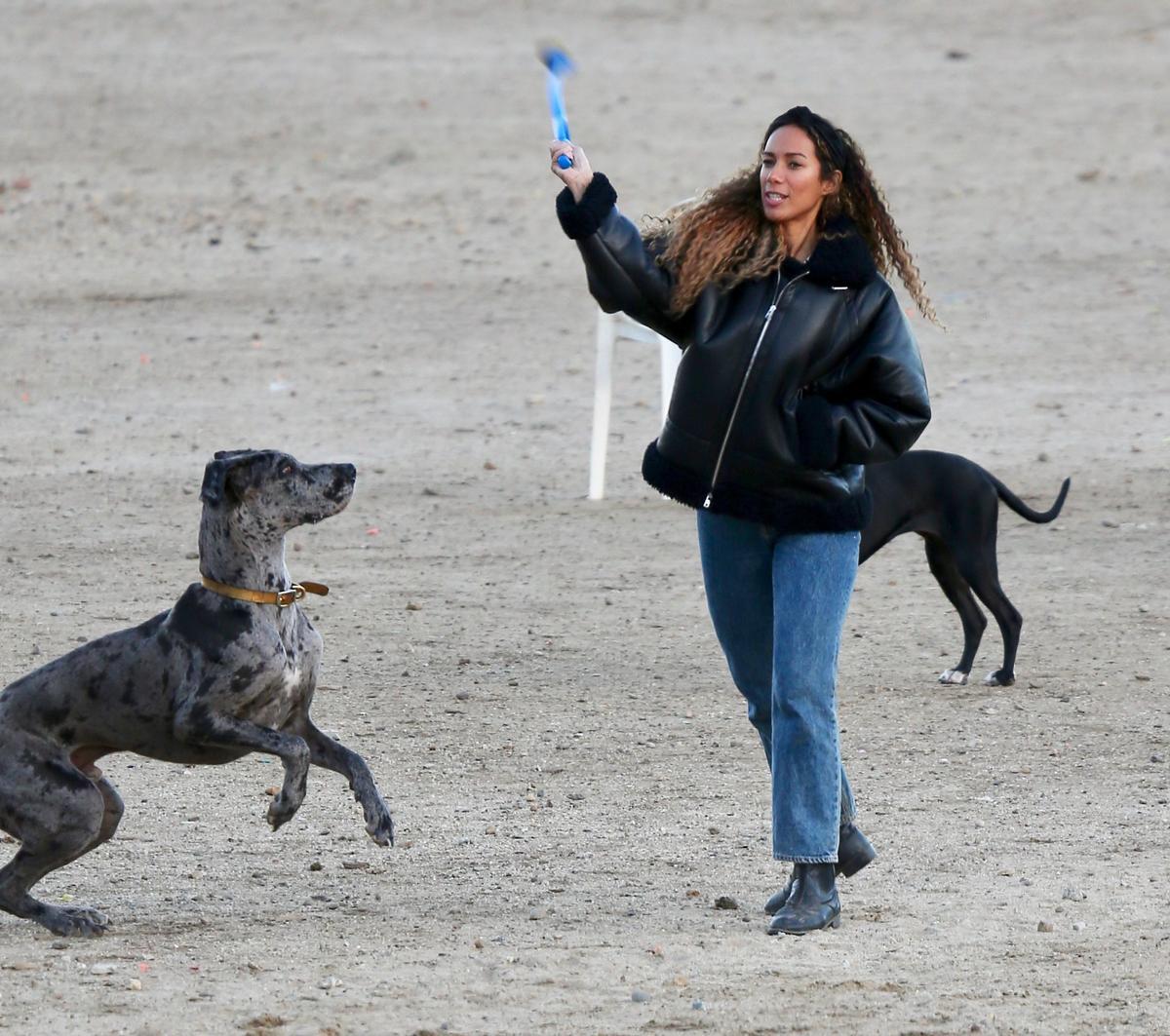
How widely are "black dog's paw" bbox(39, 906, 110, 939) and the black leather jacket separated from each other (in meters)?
1.87

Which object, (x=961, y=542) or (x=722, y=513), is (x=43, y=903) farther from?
(x=961, y=542)

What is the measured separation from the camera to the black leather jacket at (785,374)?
17.5ft

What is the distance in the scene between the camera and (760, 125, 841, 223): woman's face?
17.9 feet

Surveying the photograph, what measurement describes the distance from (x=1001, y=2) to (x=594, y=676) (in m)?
18.0

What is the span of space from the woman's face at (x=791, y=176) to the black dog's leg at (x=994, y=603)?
3.22m

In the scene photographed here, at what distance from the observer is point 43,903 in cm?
559

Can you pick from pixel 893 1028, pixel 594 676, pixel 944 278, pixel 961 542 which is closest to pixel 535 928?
pixel 893 1028

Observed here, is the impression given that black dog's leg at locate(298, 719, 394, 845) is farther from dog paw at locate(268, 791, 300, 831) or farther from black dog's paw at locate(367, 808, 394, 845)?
dog paw at locate(268, 791, 300, 831)

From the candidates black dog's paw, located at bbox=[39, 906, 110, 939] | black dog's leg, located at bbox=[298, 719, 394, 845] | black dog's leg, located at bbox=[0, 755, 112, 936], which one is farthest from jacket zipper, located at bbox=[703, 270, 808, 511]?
black dog's paw, located at bbox=[39, 906, 110, 939]

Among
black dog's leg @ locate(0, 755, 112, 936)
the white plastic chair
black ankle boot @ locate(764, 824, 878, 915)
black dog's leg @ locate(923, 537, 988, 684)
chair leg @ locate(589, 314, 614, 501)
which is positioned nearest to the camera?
black dog's leg @ locate(0, 755, 112, 936)

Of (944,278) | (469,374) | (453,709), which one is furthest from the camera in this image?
(944,278)

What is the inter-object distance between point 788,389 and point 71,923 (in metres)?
2.27

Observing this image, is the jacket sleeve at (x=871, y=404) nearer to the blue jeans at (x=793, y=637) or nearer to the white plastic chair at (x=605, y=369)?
the blue jeans at (x=793, y=637)

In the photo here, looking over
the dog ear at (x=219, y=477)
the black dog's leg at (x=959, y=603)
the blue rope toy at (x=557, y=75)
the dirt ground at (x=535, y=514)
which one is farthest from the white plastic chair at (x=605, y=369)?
the dog ear at (x=219, y=477)
